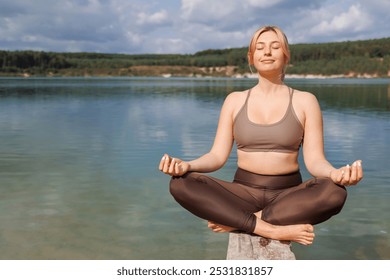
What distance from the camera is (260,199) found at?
481cm

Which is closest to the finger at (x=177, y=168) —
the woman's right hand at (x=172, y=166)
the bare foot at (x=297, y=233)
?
the woman's right hand at (x=172, y=166)

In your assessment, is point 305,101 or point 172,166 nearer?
point 172,166

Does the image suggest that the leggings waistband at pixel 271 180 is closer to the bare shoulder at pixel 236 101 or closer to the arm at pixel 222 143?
the arm at pixel 222 143

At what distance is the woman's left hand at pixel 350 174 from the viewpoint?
402 centimetres

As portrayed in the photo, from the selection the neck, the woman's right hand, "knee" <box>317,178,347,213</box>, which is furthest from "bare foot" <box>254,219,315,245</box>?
the neck

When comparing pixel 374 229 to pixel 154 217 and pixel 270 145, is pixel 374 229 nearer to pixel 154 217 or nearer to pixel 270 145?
pixel 154 217

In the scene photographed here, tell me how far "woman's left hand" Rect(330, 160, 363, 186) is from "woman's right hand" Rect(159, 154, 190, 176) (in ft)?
4.09

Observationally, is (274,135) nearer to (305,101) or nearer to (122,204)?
(305,101)

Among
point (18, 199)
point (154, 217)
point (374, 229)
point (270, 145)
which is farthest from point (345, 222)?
point (18, 199)

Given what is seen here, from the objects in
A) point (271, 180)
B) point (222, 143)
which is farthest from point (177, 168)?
point (271, 180)

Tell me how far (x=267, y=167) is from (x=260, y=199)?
0.30 metres

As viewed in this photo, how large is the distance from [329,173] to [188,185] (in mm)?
1184

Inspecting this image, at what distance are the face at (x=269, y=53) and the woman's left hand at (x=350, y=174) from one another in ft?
4.12

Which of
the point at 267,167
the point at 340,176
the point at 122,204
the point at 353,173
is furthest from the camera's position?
the point at 122,204
